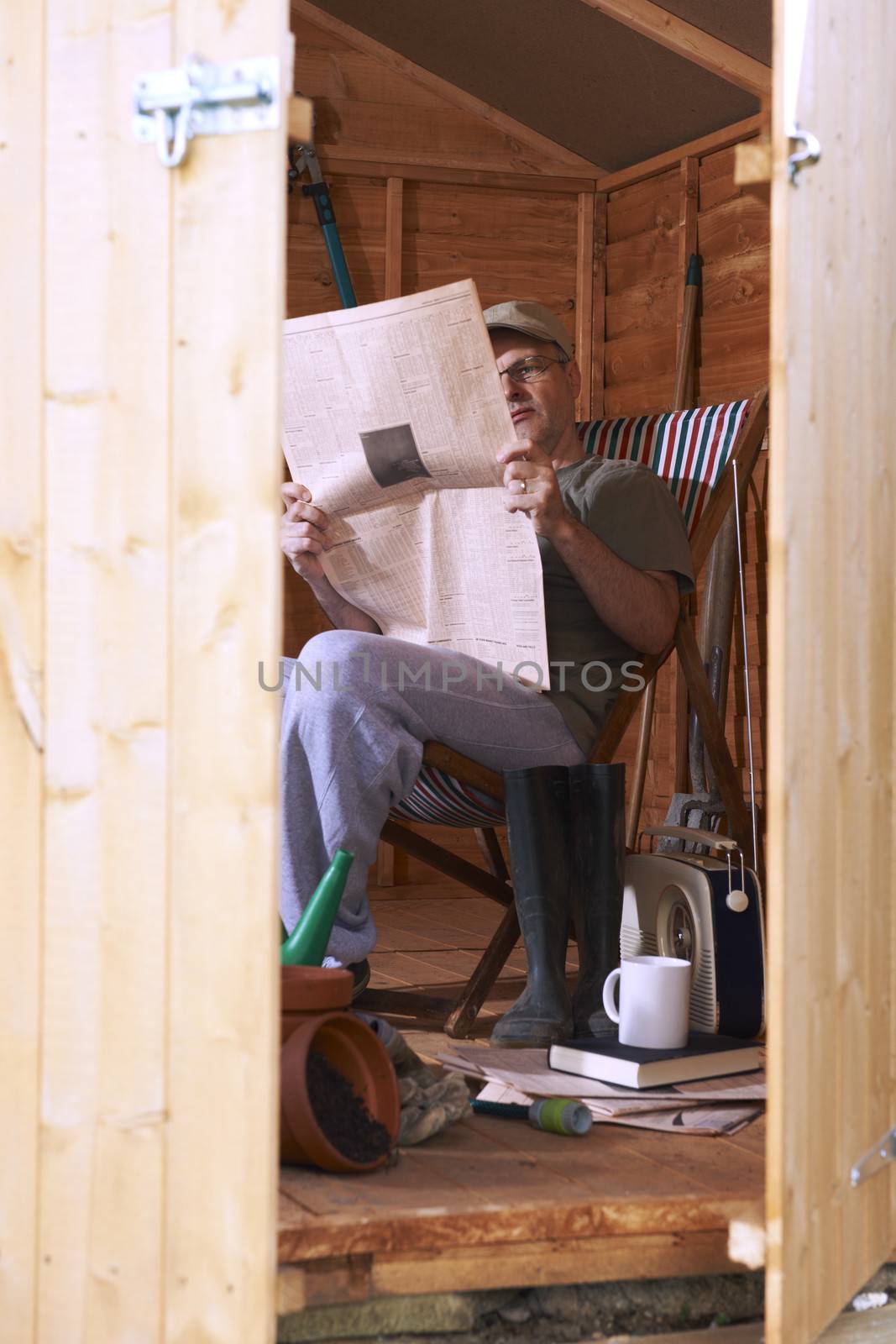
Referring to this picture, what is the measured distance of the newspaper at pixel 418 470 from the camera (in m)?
2.11

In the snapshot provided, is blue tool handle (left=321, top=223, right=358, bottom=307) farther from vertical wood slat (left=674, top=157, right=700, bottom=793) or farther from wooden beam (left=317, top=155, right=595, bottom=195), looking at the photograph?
vertical wood slat (left=674, top=157, right=700, bottom=793)

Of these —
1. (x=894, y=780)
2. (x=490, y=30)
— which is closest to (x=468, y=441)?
(x=894, y=780)

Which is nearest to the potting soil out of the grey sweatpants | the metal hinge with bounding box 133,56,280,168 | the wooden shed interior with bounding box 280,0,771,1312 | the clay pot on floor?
the clay pot on floor

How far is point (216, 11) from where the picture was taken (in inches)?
45.9

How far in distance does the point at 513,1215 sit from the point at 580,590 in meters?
1.24

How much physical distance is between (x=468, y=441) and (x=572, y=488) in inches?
14.7

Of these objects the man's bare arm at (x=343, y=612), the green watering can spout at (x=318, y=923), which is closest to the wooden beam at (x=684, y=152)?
the man's bare arm at (x=343, y=612)

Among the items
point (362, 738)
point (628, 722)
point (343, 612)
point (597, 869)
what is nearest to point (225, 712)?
point (362, 738)

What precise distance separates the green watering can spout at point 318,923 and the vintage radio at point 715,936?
23.8 inches

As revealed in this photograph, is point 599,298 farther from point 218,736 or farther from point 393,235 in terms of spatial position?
point 218,736

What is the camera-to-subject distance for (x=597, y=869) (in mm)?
2150

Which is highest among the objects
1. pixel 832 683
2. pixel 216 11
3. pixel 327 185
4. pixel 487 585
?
pixel 327 185

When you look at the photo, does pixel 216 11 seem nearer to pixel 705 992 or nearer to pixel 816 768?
pixel 816 768

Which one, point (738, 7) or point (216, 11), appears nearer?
point (216, 11)
